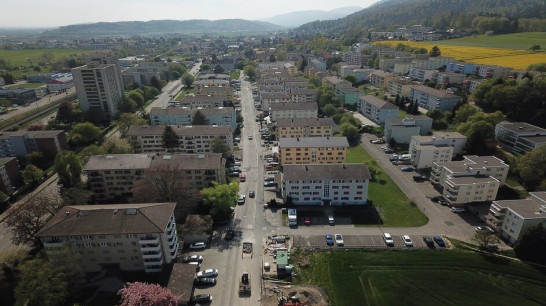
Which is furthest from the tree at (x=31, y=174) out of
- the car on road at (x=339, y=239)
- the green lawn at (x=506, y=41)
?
the green lawn at (x=506, y=41)

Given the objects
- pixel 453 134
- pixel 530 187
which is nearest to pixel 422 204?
pixel 530 187

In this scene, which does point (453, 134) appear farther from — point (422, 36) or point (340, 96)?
point (422, 36)

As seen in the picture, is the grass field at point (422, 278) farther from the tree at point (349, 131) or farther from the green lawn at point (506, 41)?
the green lawn at point (506, 41)

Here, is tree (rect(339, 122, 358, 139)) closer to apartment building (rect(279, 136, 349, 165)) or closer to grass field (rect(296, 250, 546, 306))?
apartment building (rect(279, 136, 349, 165))

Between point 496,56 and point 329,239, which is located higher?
point 496,56

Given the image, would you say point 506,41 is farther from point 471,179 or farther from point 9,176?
point 9,176

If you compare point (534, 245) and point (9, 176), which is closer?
point (534, 245)

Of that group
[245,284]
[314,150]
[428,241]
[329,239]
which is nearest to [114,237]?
[245,284]
